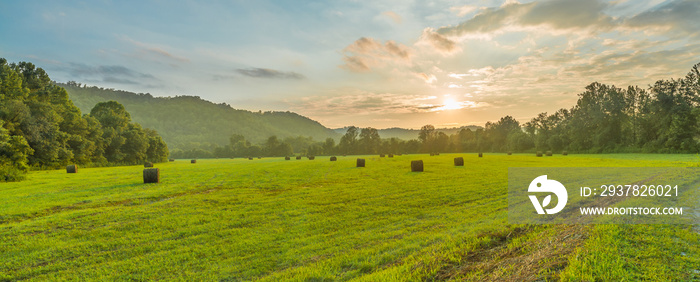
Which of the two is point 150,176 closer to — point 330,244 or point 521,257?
point 330,244

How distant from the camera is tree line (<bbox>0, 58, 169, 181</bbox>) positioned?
30.2m

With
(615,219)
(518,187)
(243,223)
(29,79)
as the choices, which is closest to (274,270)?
(243,223)

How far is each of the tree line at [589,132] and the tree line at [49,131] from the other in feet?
225

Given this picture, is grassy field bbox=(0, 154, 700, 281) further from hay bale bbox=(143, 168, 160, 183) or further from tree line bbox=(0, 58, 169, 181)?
tree line bbox=(0, 58, 169, 181)

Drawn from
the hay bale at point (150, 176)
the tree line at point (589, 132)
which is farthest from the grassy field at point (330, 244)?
the tree line at point (589, 132)

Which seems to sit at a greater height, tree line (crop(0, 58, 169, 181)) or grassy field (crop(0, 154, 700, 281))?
tree line (crop(0, 58, 169, 181))

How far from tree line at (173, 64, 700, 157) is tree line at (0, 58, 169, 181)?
68.5m

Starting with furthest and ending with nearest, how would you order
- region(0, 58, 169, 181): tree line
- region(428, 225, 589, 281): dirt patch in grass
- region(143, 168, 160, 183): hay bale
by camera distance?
region(0, 58, 169, 181): tree line → region(143, 168, 160, 183): hay bale → region(428, 225, 589, 281): dirt patch in grass

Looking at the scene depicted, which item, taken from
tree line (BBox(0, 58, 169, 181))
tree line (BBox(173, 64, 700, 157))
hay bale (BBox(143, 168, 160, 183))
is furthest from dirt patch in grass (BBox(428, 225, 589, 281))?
tree line (BBox(173, 64, 700, 157))

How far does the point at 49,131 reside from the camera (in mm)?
38594

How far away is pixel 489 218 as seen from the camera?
27.9 ft

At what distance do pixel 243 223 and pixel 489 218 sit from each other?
7.61 m

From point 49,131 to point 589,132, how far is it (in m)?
119

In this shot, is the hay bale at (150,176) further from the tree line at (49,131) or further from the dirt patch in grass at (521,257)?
the dirt patch in grass at (521,257)
